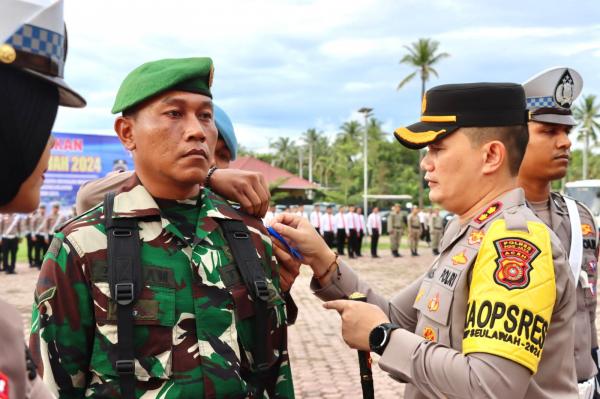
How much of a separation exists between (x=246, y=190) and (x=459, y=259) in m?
0.82

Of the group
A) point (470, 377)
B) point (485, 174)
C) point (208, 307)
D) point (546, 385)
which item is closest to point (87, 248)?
point (208, 307)

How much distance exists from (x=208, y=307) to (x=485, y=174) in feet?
3.49

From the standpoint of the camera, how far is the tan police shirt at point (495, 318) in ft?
5.76

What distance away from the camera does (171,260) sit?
195 centimetres

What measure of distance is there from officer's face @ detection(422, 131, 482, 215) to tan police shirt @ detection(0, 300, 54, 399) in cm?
149

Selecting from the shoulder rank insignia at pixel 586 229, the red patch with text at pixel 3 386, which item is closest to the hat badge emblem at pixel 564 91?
the shoulder rank insignia at pixel 586 229

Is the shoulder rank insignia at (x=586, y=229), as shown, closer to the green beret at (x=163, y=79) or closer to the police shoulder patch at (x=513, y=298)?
the police shoulder patch at (x=513, y=298)

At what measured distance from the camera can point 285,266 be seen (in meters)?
2.33

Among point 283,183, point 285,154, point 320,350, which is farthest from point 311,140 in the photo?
point 320,350

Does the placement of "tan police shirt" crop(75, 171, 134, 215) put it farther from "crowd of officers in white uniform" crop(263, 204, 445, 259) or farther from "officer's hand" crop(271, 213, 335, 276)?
"crowd of officers in white uniform" crop(263, 204, 445, 259)

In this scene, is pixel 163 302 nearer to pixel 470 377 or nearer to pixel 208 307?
pixel 208 307

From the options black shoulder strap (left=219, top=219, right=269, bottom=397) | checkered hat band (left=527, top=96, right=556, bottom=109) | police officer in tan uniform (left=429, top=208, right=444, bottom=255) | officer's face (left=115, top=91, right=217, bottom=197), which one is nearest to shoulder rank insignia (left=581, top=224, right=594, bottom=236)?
checkered hat band (left=527, top=96, right=556, bottom=109)

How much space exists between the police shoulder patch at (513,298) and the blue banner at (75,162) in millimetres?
20579

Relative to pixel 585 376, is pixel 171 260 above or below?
above
